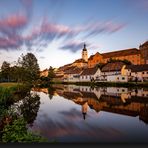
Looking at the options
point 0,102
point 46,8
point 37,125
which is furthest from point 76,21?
point 0,102

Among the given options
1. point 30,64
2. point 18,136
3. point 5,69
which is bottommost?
point 18,136

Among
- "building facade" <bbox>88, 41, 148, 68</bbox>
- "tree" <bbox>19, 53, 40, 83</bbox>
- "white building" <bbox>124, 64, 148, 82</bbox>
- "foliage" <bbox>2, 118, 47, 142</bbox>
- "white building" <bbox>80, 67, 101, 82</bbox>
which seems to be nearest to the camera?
"foliage" <bbox>2, 118, 47, 142</bbox>

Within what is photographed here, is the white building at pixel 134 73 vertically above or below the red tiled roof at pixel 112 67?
below

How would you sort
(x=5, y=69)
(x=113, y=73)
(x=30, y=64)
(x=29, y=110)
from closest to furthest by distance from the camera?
(x=29, y=110)
(x=5, y=69)
(x=30, y=64)
(x=113, y=73)

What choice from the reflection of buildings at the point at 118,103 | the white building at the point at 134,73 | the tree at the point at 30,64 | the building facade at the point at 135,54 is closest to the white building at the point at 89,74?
the white building at the point at 134,73

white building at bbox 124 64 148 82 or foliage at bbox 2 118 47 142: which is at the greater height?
white building at bbox 124 64 148 82

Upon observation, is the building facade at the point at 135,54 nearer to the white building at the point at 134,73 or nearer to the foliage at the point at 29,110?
the foliage at the point at 29,110

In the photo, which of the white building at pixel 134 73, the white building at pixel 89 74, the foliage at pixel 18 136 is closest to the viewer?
the foliage at pixel 18 136

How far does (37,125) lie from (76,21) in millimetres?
3132

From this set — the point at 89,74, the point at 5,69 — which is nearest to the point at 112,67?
the point at 89,74

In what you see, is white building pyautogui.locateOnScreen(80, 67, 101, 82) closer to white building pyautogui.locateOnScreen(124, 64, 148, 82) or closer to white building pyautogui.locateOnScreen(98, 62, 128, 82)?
white building pyautogui.locateOnScreen(98, 62, 128, 82)

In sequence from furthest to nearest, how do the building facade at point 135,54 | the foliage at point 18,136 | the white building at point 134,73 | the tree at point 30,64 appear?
the white building at point 134,73
the building facade at point 135,54
the tree at point 30,64
the foliage at point 18,136

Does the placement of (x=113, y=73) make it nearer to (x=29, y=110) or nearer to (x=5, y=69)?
(x=5, y=69)

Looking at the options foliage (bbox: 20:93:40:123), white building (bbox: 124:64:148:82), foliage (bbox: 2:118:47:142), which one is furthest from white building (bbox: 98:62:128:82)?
foliage (bbox: 2:118:47:142)
